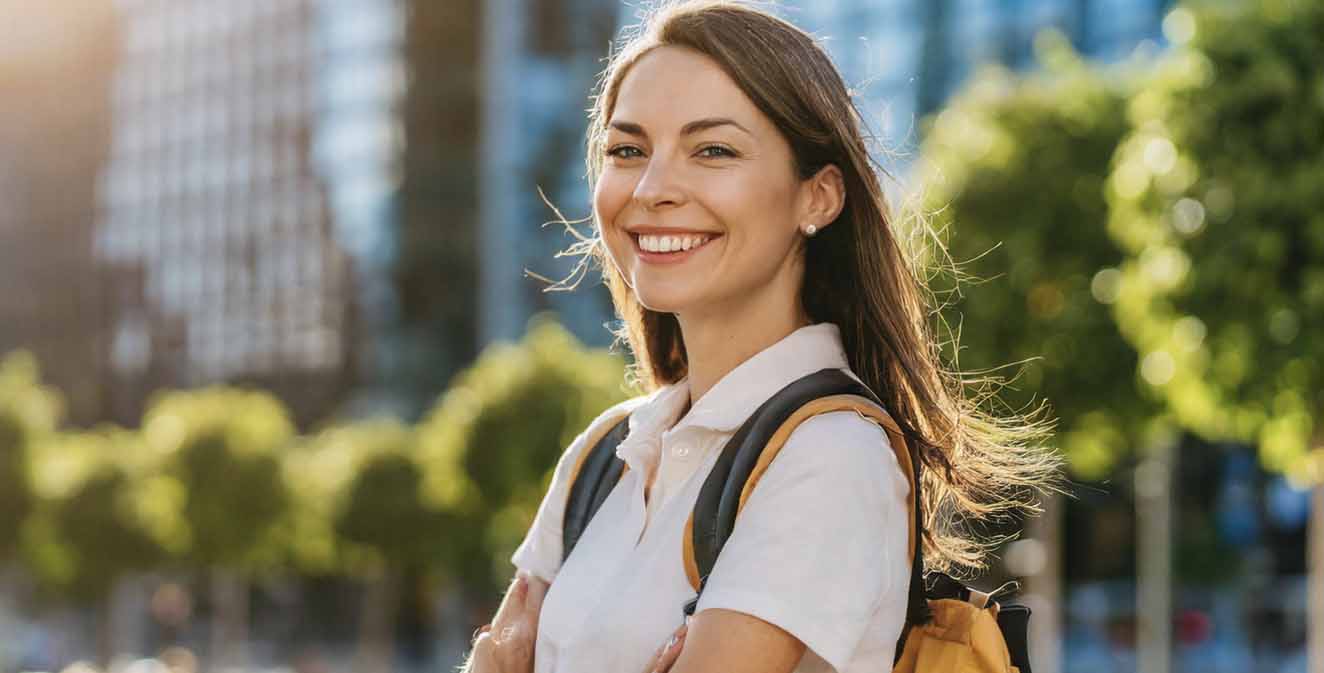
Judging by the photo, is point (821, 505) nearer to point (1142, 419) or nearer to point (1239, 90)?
point (1239, 90)

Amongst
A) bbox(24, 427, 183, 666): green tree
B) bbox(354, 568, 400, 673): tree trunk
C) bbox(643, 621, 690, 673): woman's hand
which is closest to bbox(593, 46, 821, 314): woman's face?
bbox(643, 621, 690, 673): woman's hand

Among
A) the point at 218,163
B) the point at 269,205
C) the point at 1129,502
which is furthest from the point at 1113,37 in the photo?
the point at 218,163

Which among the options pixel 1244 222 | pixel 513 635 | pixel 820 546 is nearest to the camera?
pixel 820 546

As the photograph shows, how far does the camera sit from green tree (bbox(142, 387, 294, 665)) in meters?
36.5

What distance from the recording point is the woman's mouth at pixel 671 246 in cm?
253

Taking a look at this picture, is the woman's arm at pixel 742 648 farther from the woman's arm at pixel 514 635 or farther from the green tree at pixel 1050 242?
the green tree at pixel 1050 242

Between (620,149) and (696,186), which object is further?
(620,149)

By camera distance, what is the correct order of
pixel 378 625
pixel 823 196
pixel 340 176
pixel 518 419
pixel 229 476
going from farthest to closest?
pixel 340 176, pixel 378 625, pixel 229 476, pixel 518 419, pixel 823 196

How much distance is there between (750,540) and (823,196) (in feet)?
1.99

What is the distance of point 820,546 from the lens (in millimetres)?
2199

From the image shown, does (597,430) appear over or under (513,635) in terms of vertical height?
over

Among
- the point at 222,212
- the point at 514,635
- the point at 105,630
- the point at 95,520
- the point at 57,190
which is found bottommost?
the point at 105,630

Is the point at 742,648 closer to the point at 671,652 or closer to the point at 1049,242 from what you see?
the point at 671,652

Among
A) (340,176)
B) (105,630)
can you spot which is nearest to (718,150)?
(340,176)
